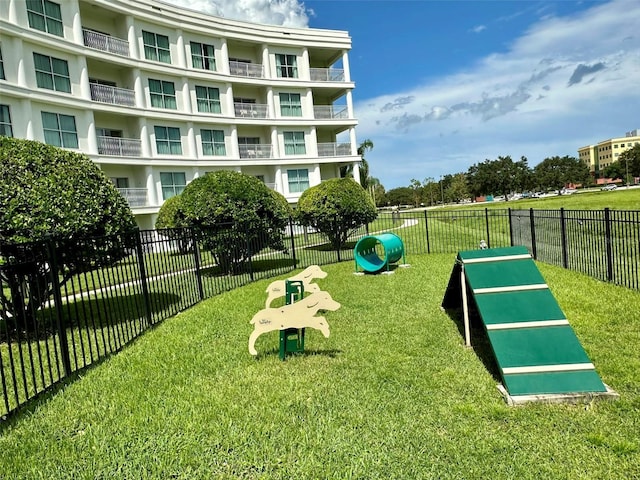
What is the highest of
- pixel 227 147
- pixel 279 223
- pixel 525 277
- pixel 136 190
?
pixel 227 147

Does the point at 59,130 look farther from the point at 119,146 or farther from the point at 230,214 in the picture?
the point at 230,214

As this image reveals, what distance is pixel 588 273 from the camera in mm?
9688

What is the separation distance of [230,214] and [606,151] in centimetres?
17685

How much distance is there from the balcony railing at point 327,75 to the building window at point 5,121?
21.9 metres

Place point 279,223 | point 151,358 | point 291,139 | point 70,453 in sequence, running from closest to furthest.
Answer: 1. point 70,453
2. point 151,358
3. point 279,223
4. point 291,139

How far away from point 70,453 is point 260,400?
1.71 m

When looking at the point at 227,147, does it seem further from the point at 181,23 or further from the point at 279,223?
the point at 279,223

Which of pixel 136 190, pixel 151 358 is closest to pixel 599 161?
pixel 136 190

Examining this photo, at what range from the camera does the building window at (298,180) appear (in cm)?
3338

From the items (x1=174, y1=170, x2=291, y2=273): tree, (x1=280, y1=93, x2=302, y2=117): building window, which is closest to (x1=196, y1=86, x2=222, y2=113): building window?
(x1=280, y1=93, x2=302, y2=117): building window

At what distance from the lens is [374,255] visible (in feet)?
46.7

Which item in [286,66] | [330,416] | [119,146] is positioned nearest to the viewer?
[330,416]

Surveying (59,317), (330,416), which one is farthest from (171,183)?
(330,416)

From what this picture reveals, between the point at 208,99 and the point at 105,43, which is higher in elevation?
the point at 105,43
